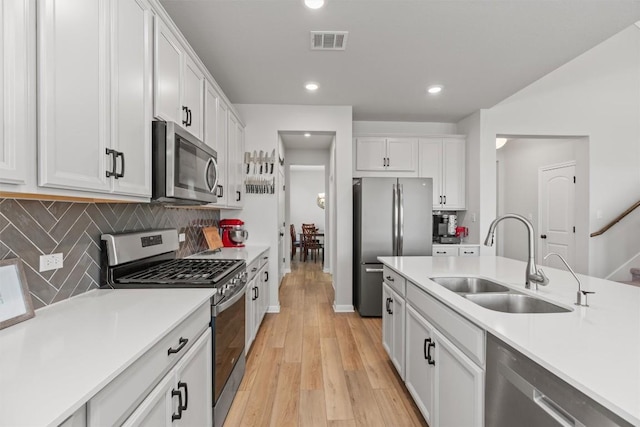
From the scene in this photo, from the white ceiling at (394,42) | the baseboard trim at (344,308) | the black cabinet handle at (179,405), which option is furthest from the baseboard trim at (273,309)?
the black cabinet handle at (179,405)

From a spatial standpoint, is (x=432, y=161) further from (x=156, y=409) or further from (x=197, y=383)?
(x=156, y=409)

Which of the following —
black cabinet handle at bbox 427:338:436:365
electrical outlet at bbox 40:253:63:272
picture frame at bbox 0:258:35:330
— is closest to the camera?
picture frame at bbox 0:258:35:330

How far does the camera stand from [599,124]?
4160mm

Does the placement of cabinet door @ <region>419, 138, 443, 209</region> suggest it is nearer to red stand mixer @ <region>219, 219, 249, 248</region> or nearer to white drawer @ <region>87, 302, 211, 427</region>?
red stand mixer @ <region>219, 219, 249, 248</region>

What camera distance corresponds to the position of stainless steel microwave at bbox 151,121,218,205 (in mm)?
1648

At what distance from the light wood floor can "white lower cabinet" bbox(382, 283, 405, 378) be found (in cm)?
18

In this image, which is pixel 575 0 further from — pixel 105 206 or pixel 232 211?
pixel 232 211

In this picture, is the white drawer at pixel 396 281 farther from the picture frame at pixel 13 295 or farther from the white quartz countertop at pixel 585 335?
the picture frame at pixel 13 295

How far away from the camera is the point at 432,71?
Result: 9.95 ft

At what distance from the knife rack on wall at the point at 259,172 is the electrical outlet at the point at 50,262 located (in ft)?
8.49

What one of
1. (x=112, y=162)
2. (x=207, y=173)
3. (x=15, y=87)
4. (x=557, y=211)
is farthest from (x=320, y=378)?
(x=557, y=211)

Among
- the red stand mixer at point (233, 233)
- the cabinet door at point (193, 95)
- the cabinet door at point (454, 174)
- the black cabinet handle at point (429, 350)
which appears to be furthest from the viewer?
the cabinet door at point (454, 174)

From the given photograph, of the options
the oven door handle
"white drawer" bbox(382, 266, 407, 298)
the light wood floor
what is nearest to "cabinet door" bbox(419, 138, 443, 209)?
the light wood floor

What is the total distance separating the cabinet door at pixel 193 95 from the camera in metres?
2.06
